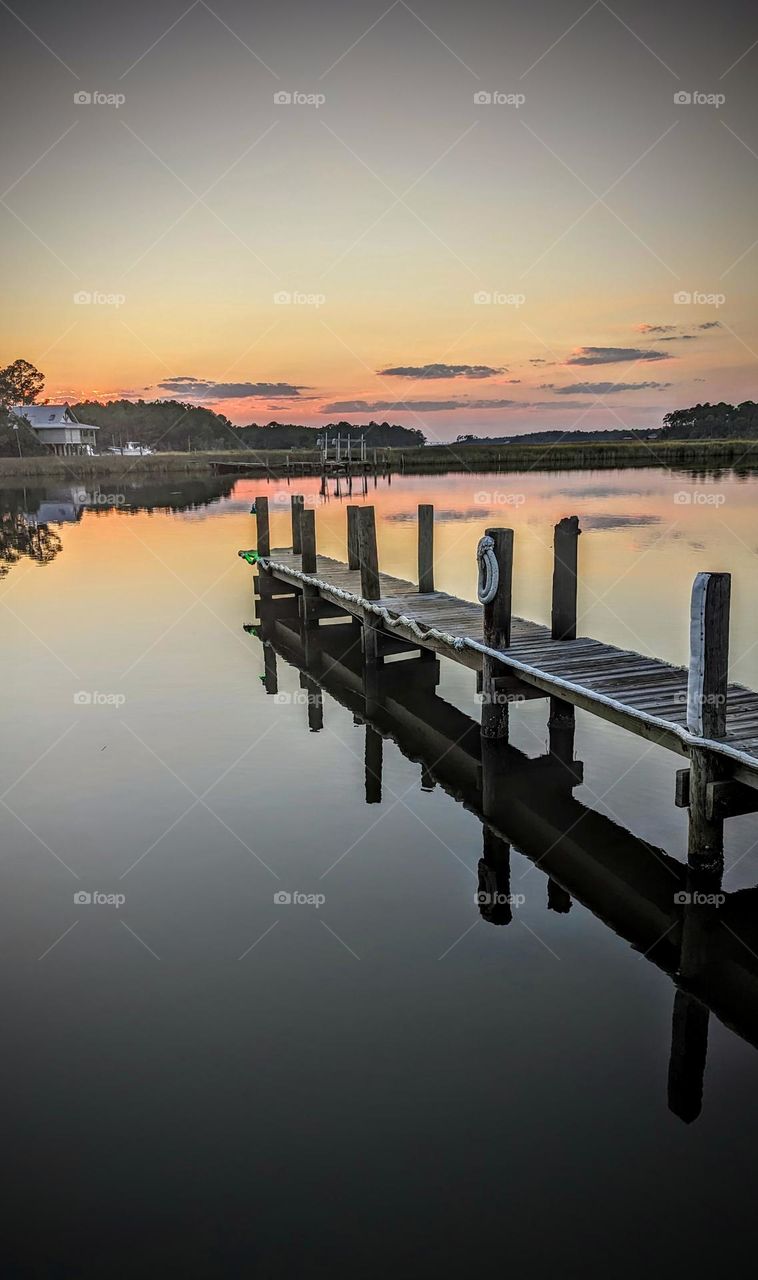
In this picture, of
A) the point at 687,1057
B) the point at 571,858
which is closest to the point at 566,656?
the point at 571,858

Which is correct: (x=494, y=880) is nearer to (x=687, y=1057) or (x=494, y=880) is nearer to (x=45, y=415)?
(x=687, y=1057)

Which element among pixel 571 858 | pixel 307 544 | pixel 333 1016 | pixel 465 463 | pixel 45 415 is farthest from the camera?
pixel 45 415

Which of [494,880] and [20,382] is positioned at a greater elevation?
[20,382]

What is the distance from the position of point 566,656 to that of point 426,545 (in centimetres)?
585

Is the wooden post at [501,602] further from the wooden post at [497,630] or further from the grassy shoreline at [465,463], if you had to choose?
the grassy shoreline at [465,463]

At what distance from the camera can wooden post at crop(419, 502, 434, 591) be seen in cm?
1722

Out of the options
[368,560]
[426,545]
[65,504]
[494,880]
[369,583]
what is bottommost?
[494,880]

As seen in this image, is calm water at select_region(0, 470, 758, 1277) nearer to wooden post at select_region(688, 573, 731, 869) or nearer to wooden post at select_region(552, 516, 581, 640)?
wooden post at select_region(688, 573, 731, 869)

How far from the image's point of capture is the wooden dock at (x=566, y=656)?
8578mm

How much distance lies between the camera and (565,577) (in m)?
12.7

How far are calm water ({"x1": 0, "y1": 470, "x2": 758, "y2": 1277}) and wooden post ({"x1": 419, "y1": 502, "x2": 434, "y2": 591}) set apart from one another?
2443 mm

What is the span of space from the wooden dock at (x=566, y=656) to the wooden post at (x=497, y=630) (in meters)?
0.01

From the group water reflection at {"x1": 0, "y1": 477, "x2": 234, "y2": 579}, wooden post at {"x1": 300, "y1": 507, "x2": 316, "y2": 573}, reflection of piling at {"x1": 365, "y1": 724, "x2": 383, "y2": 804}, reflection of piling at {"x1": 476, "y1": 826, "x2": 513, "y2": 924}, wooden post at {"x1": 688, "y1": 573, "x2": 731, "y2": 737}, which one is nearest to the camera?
wooden post at {"x1": 688, "y1": 573, "x2": 731, "y2": 737}

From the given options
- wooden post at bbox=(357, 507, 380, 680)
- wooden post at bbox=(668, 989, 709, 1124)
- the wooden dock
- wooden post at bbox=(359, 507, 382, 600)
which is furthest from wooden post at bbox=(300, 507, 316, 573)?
wooden post at bbox=(668, 989, 709, 1124)
